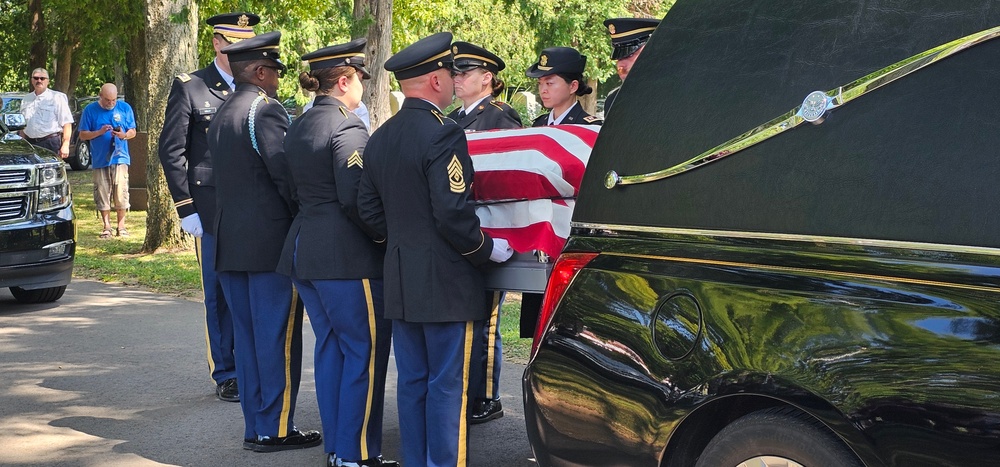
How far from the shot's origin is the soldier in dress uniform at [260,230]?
5.49 meters

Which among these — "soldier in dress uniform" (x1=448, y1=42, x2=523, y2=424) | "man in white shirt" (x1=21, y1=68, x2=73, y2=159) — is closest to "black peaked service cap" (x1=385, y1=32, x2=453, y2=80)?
"soldier in dress uniform" (x1=448, y1=42, x2=523, y2=424)

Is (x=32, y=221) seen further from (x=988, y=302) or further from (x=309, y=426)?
(x=988, y=302)

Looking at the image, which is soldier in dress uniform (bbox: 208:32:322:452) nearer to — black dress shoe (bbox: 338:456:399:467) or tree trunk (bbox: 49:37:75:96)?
black dress shoe (bbox: 338:456:399:467)

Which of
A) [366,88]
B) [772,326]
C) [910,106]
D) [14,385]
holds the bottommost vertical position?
[14,385]

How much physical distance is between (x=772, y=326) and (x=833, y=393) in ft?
0.75

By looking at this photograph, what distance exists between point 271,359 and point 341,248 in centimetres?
99

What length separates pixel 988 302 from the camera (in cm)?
238

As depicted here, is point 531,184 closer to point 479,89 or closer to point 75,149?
point 479,89

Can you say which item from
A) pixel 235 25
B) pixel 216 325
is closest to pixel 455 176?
pixel 216 325

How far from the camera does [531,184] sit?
4.36m

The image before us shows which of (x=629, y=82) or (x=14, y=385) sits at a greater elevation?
(x=629, y=82)

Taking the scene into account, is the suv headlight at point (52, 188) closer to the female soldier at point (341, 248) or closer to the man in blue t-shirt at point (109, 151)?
the man in blue t-shirt at point (109, 151)

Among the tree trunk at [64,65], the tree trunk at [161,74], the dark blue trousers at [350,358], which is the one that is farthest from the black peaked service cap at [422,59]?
the tree trunk at [64,65]

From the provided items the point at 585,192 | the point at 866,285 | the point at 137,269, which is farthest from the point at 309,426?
the point at 137,269
